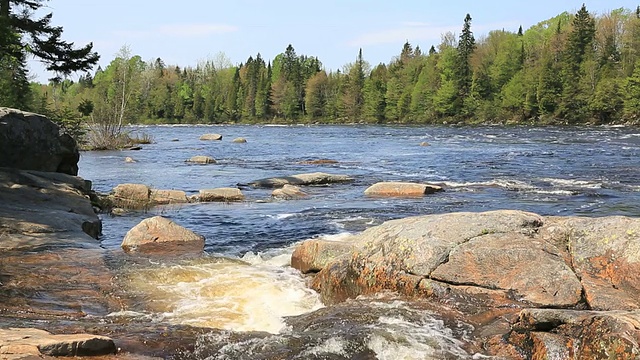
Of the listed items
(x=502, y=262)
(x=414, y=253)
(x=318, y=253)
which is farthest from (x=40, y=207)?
(x=502, y=262)

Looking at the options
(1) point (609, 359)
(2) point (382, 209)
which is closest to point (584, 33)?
(2) point (382, 209)

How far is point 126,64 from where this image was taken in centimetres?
6012

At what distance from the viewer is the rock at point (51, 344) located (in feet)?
17.1

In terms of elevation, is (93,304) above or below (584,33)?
below

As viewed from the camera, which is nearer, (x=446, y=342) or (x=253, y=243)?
(x=446, y=342)

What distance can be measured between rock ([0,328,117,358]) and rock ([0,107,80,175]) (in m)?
10.5

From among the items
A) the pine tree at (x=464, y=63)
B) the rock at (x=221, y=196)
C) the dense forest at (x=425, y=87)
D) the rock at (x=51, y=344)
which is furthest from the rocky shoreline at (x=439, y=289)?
the pine tree at (x=464, y=63)

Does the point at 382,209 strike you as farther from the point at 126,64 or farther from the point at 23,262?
the point at 126,64

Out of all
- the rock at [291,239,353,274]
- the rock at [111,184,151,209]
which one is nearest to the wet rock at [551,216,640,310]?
the rock at [291,239,353,274]

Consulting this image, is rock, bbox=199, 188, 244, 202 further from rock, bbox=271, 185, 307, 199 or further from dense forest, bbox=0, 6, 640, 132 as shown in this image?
dense forest, bbox=0, 6, 640, 132

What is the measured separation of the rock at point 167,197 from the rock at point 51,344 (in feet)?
42.1

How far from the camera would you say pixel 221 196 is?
1925cm

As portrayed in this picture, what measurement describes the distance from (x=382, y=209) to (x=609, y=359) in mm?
11856

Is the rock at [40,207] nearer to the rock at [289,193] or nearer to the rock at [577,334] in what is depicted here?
the rock at [289,193]
